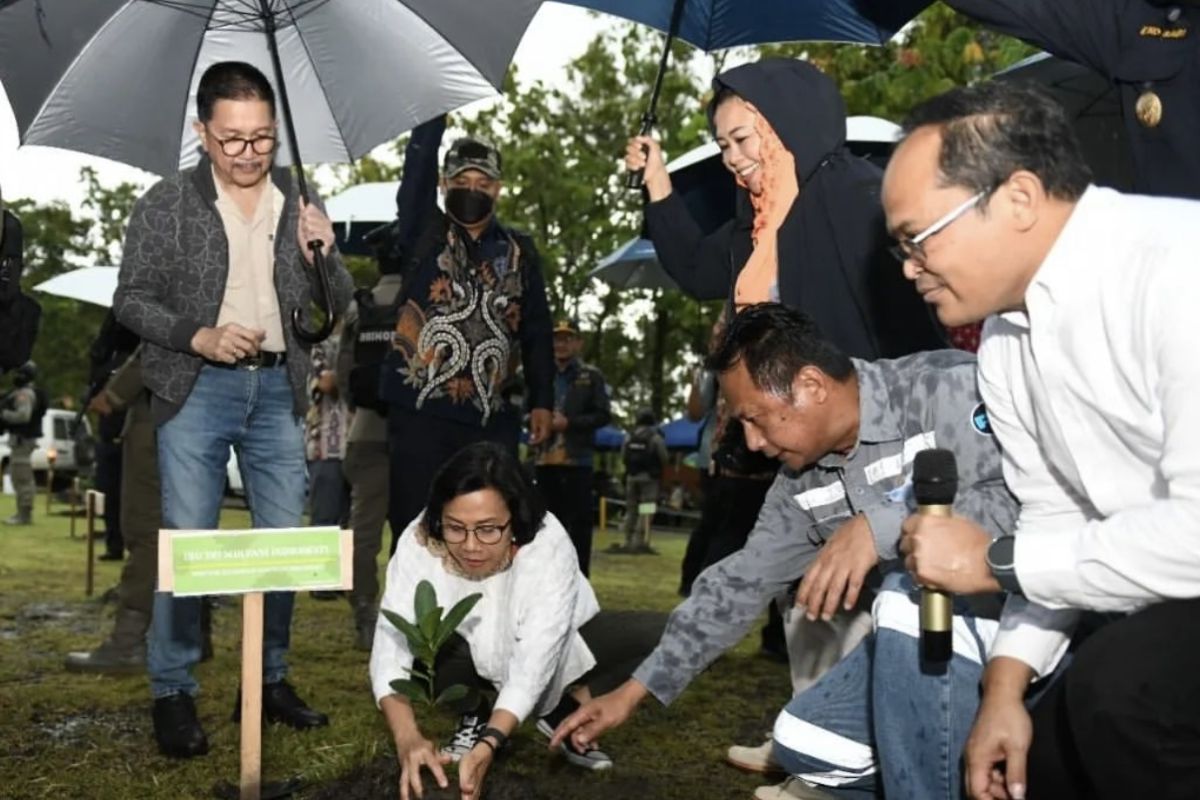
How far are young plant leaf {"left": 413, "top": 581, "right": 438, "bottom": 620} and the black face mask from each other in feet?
5.51

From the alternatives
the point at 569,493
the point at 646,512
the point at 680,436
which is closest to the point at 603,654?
the point at 569,493

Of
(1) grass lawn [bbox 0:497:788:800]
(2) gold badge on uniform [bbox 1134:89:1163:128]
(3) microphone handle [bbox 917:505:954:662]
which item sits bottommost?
(1) grass lawn [bbox 0:497:788:800]

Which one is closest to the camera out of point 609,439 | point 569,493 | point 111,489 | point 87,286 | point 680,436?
point 569,493

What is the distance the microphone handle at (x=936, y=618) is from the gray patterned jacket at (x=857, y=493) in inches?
22.9

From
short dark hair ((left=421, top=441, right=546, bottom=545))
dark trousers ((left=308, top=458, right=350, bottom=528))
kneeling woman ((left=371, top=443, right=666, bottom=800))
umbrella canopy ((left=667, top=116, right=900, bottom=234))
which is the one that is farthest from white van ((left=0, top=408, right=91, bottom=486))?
short dark hair ((left=421, top=441, right=546, bottom=545))

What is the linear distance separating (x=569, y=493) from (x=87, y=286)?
4.11 meters

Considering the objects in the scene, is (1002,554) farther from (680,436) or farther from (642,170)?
(680,436)

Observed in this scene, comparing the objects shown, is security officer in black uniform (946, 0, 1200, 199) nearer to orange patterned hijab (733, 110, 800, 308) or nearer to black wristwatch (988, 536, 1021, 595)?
orange patterned hijab (733, 110, 800, 308)

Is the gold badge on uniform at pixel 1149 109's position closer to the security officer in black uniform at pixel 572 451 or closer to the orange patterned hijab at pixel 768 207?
the orange patterned hijab at pixel 768 207

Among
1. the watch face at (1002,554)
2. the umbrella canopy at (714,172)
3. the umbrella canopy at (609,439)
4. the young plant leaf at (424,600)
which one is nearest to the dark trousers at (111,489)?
the umbrella canopy at (714,172)

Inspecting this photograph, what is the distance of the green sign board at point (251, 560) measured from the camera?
3.04 metres

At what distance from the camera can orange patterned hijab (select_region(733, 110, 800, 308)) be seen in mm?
3697

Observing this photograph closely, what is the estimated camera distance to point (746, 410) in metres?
2.98

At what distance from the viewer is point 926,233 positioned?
85.8 inches
